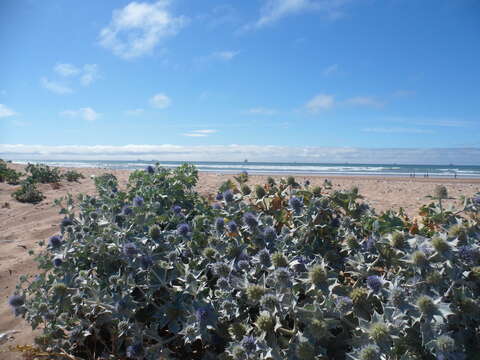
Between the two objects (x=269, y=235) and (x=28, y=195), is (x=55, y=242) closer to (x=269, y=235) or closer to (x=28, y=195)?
(x=269, y=235)

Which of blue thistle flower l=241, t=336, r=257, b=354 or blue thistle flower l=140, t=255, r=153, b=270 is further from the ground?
blue thistle flower l=140, t=255, r=153, b=270

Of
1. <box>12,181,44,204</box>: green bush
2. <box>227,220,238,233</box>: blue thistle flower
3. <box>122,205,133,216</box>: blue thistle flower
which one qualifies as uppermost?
<box>122,205,133,216</box>: blue thistle flower

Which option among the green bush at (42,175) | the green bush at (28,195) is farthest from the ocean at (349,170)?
the green bush at (28,195)

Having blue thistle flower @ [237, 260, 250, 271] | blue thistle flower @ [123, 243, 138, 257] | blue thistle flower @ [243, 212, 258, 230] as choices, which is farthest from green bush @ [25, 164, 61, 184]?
blue thistle flower @ [237, 260, 250, 271]

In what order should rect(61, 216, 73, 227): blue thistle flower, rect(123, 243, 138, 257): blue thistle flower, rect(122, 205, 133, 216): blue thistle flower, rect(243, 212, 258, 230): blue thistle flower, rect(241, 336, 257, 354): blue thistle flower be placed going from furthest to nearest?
rect(61, 216, 73, 227): blue thistle flower
rect(122, 205, 133, 216): blue thistle flower
rect(243, 212, 258, 230): blue thistle flower
rect(123, 243, 138, 257): blue thistle flower
rect(241, 336, 257, 354): blue thistle flower

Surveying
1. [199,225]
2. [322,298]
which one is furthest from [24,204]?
[322,298]

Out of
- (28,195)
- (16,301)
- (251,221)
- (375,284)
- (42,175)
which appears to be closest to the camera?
(375,284)

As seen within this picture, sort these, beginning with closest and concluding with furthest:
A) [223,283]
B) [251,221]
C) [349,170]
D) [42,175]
Result: 1. [223,283]
2. [251,221]
3. [42,175]
4. [349,170]

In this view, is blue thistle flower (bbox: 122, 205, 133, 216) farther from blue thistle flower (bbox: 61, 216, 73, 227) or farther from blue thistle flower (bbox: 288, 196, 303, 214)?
blue thistle flower (bbox: 288, 196, 303, 214)

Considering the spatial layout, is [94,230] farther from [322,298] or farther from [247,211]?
[322,298]

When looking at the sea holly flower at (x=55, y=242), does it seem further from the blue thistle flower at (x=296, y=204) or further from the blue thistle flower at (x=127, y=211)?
the blue thistle flower at (x=296, y=204)

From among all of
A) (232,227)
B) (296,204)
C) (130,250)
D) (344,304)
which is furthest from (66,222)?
(344,304)

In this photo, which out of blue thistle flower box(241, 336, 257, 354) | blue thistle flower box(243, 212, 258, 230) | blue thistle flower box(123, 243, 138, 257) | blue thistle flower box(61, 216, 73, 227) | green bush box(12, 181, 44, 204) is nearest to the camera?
blue thistle flower box(241, 336, 257, 354)

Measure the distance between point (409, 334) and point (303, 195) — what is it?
4.74 ft
